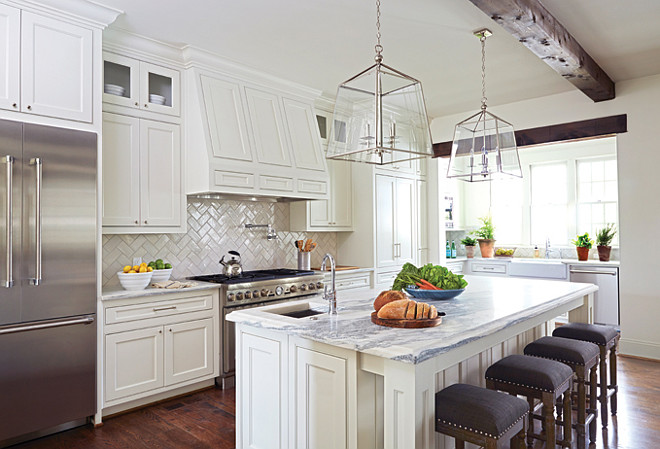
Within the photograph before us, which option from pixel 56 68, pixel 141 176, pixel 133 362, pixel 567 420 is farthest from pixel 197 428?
pixel 56 68

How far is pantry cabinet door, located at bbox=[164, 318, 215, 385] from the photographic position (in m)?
3.53

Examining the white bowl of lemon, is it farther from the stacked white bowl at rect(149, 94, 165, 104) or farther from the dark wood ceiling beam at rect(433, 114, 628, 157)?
the dark wood ceiling beam at rect(433, 114, 628, 157)

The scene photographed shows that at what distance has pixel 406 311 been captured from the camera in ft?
6.97

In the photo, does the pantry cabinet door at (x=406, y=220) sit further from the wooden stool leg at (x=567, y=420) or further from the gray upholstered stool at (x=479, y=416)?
the gray upholstered stool at (x=479, y=416)

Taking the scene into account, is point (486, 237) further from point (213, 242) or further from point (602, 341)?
point (213, 242)

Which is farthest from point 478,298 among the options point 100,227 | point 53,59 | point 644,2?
point 53,59

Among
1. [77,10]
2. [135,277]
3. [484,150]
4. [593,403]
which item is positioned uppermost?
[77,10]

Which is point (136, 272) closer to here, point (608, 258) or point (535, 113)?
point (535, 113)

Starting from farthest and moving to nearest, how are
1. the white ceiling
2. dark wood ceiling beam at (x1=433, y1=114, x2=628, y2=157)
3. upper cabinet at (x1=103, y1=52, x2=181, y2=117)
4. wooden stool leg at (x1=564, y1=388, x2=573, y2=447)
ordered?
dark wood ceiling beam at (x1=433, y1=114, x2=628, y2=157)
upper cabinet at (x1=103, y1=52, x2=181, y2=117)
the white ceiling
wooden stool leg at (x1=564, y1=388, x2=573, y2=447)

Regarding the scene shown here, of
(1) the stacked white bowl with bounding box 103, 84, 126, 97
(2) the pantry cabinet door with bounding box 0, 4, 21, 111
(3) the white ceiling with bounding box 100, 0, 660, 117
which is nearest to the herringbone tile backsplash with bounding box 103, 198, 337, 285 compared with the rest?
(1) the stacked white bowl with bounding box 103, 84, 126, 97

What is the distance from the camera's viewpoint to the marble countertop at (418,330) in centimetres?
183

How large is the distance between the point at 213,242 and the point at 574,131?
3.99 meters

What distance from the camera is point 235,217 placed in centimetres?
461

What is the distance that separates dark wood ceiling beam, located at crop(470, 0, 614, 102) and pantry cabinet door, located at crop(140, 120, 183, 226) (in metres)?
2.55
